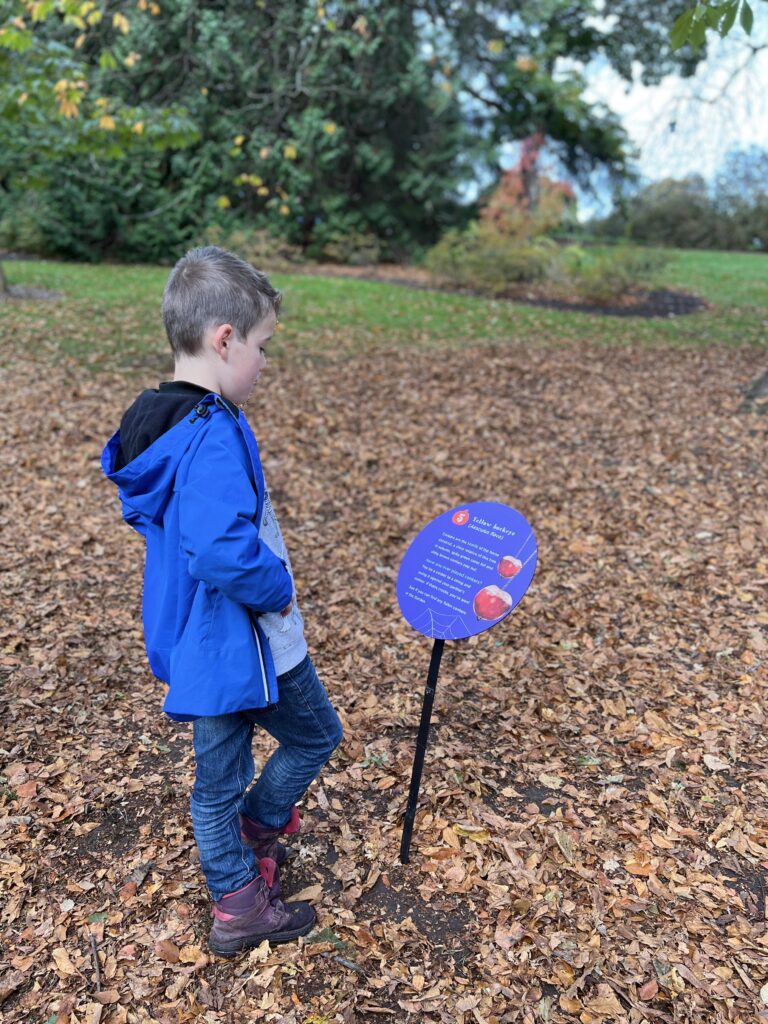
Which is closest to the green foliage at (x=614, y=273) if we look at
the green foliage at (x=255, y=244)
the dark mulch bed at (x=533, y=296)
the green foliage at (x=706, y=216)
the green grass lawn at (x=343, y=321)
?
the dark mulch bed at (x=533, y=296)

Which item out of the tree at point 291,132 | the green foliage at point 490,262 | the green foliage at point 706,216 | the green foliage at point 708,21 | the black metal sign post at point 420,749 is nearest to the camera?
the black metal sign post at point 420,749

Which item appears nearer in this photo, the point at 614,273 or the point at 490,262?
the point at 614,273

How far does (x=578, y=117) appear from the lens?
62.5 feet

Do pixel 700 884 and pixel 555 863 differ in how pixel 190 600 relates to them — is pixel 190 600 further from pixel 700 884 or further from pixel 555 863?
pixel 700 884

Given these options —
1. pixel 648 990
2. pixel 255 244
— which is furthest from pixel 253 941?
pixel 255 244

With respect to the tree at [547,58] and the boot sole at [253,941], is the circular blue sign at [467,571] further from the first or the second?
the tree at [547,58]

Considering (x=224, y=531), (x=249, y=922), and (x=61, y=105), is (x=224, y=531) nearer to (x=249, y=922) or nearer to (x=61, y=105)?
(x=249, y=922)

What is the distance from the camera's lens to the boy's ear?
204 centimetres

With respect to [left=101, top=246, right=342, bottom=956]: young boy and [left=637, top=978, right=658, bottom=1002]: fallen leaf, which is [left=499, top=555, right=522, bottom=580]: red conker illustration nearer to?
[left=101, top=246, right=342, bottom=956]: young boy

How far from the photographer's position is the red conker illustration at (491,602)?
236cm

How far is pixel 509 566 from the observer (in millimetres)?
2430

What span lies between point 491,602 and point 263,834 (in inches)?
43.4

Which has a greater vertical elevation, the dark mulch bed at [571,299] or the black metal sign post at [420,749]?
the dark mulch bed at [571,299]

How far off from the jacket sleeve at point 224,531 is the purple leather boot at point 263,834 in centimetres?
102
